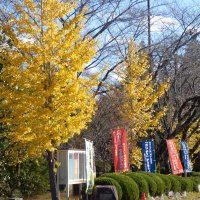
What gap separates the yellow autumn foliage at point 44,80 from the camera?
12.2 meters

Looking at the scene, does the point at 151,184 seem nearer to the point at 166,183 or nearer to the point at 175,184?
the point at 166,183

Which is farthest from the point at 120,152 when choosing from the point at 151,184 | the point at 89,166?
the point at 89,166

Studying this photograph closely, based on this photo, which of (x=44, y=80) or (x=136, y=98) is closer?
(x=44, y=80)

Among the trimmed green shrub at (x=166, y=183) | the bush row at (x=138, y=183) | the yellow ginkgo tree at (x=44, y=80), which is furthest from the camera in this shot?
the trimmed green shrub at (x=166, y=183)

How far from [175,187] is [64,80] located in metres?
9.27

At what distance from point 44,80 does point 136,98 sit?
27.8 feet

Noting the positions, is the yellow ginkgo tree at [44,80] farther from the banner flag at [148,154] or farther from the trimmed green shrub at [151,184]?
the banner flag at [148,154]

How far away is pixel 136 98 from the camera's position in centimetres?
2031

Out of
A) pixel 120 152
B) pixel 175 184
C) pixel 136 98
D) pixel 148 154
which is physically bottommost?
pixel 175 184

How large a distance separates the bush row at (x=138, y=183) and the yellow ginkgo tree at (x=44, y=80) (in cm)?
271

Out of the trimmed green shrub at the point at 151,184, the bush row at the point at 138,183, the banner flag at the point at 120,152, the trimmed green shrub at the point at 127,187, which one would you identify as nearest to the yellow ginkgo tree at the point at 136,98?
the bush row at the point at 138,183

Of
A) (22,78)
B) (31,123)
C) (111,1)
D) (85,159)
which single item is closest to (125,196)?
(85,159)

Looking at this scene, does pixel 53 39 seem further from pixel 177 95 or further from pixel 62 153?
pixel 177 95

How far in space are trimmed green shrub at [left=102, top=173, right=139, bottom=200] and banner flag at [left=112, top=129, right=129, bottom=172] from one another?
1418mm
